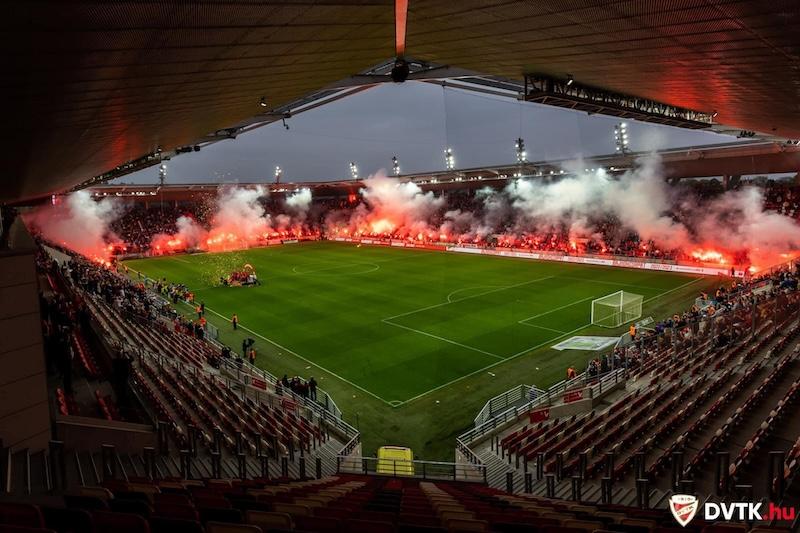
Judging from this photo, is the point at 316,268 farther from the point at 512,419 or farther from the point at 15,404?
the point at 15,404

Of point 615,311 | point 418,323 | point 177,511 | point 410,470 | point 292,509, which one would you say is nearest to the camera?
point 177,511

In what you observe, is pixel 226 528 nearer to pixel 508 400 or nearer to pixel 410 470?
pixel 410 470

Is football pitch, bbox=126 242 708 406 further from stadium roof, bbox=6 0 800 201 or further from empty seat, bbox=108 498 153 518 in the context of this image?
empty seat, bbox=108 498 153 518

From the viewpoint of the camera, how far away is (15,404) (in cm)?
807

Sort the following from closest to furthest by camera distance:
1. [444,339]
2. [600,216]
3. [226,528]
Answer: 1. [226,528]
2. [444,339]
3. [600,216]

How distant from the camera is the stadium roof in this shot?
428 centimetres

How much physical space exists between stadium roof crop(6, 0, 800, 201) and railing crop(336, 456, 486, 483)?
8.37 metres

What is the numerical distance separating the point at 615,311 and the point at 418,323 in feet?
30.6

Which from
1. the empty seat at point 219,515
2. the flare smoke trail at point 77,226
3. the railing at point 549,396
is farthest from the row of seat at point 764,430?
the flare smoke trail at point 77,226

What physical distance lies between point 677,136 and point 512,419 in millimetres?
33229

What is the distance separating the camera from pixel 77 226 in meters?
52.8

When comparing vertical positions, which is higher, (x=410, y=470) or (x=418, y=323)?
(x=418, y=323)

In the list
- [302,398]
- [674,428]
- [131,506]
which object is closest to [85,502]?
[131,506]

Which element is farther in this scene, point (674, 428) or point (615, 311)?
point (615, 311)
